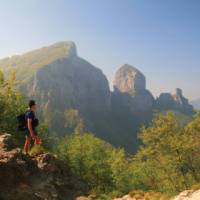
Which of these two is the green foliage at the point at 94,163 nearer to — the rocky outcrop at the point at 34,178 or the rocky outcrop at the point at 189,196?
the rocky outcrop at the point at 34,178

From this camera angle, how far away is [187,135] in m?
47.1

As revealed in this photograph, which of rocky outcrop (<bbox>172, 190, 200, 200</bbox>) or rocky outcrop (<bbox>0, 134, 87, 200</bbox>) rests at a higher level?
rocky outcrop (<bbox>0, 134, 87, 200</bbox>)

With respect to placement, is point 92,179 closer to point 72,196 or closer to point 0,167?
point 72,196

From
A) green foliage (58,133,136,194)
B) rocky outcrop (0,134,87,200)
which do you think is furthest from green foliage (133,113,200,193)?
rocky outcrop (0,134,87,200)

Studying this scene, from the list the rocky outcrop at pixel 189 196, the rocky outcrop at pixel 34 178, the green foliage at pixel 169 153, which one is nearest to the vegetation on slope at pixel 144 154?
the green foliage at pixel 169 153

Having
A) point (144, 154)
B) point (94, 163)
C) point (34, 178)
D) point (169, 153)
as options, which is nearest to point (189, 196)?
point (34, 178)

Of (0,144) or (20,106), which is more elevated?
(20,106)

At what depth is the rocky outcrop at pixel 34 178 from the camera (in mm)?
13648

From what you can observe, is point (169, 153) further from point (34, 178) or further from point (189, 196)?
point (189, 196)

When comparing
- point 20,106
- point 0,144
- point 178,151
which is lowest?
point 178,151

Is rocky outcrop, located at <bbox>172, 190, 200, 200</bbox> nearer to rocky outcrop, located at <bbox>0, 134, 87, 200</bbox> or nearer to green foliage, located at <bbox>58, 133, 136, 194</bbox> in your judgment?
rocky outcrop, located at <bbox>0, 134, 87, 200</bbox>

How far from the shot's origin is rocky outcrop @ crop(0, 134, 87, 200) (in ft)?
44.8

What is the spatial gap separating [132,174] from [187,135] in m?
10.6

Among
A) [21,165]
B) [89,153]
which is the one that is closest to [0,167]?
[21,165]
